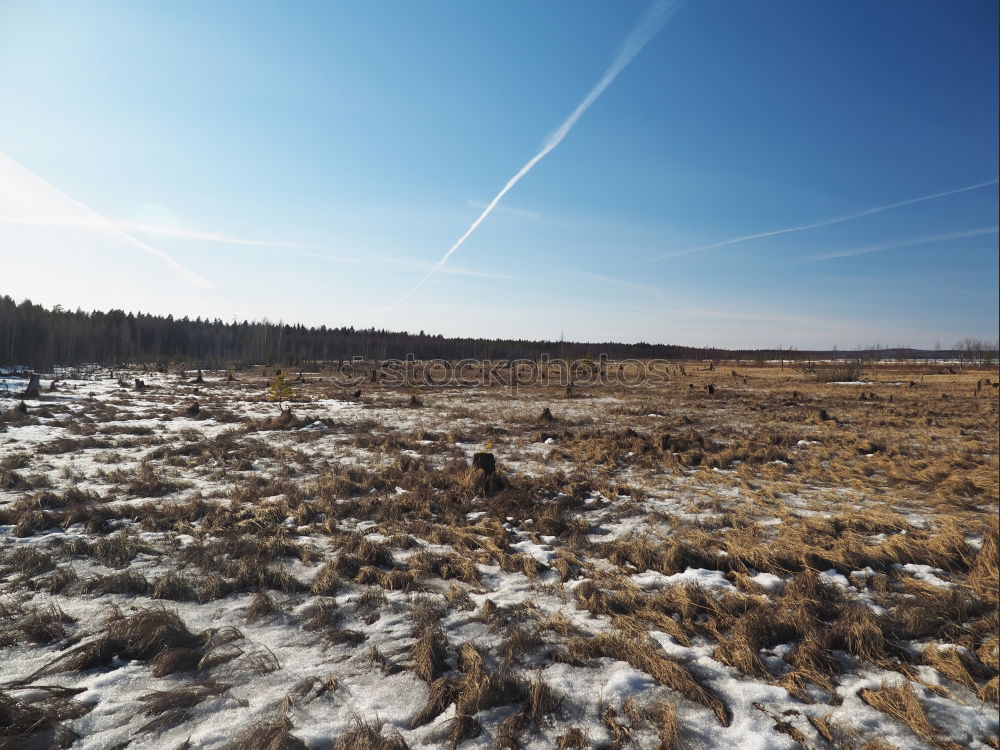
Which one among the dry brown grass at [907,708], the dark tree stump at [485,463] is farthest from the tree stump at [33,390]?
the dry brown grass at [907,708]

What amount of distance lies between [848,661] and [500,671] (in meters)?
3.22

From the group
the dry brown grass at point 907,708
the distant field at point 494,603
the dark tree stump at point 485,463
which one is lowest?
the distant field at point 494,603

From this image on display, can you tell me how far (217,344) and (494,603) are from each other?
117 m

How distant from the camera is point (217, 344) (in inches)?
3922

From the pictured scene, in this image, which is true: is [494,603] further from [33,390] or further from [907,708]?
[33,390]

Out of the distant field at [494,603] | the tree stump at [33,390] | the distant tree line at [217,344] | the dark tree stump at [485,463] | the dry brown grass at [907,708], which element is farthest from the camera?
the distant tree line at [217,344]

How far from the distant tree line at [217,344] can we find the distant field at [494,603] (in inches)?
1849

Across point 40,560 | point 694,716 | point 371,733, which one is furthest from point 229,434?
point 694,716

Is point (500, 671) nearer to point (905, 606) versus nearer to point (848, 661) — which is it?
point (848, 661)

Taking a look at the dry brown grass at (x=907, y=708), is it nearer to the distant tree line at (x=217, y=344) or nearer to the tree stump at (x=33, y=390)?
the tree stump at (x=33, y=390)

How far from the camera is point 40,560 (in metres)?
5.33

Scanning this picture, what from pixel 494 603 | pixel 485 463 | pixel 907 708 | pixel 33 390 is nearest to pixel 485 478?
pixel 485 463

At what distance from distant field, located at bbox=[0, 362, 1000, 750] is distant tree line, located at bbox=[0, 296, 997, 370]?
47.0 meters

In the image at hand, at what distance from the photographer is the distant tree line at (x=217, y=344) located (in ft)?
196
